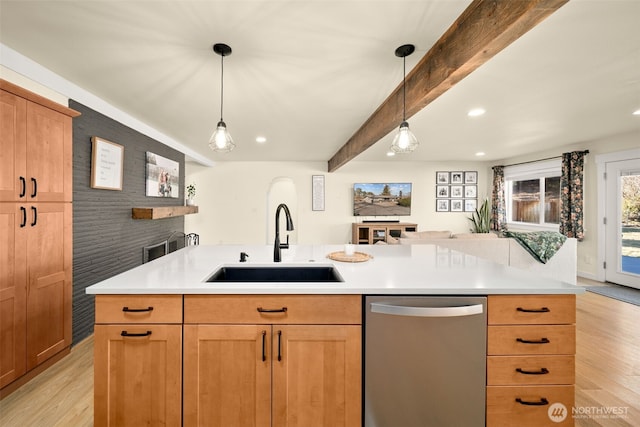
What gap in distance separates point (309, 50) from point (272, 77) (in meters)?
0.52

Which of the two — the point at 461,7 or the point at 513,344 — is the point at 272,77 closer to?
the point at 461,7

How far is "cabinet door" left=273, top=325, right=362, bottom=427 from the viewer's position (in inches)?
49.0

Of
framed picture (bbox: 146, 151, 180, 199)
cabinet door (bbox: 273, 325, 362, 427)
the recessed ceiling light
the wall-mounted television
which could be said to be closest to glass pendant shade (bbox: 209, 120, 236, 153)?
cabinet door (bbox: 273, 325, 362, 427)

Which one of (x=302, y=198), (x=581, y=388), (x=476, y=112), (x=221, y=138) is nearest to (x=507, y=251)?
(x=476, y=112)

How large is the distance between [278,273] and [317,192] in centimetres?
501

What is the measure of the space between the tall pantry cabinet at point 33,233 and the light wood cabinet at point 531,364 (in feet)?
9.25

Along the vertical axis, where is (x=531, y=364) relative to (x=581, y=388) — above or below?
above

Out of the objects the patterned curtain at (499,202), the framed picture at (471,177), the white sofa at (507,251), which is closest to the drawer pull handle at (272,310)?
the white sofa at (507,251)

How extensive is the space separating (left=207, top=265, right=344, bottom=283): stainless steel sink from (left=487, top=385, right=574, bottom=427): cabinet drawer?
0.96m

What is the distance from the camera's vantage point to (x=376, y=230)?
6367 mm

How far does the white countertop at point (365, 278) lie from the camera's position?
4.05ft

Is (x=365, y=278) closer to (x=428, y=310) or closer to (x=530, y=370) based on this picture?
(x=428, y=310)

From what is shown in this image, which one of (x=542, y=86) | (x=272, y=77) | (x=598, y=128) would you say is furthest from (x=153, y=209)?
(x=598, y=128)

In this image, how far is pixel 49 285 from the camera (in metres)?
2.08
